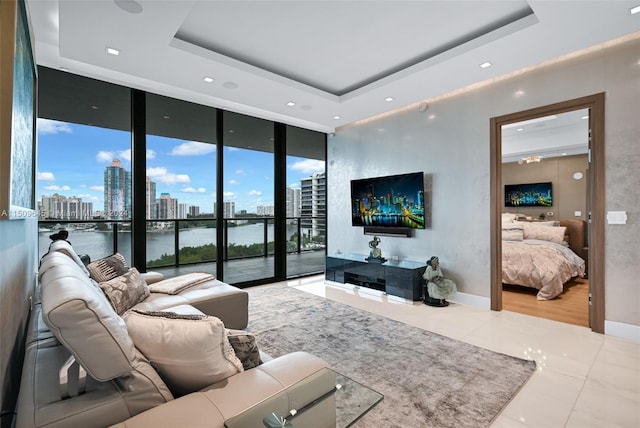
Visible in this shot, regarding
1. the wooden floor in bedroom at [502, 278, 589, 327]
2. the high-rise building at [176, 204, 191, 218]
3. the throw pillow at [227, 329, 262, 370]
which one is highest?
the high-rise building at [176, 204, 191, 218]

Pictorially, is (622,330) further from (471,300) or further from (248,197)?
(248,197)

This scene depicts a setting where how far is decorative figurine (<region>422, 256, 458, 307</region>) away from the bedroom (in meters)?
0.76

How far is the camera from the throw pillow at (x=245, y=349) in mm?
1380

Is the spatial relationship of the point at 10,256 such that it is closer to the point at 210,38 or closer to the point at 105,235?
the point at 210,38

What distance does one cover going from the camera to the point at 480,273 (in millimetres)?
3975

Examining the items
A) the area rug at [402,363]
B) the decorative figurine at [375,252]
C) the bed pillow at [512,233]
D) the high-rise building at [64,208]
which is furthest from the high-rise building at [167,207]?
the bed pillow at [512,233]

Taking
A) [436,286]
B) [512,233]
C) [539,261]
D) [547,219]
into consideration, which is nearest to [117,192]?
[436,286]

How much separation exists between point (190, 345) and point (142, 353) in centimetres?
19

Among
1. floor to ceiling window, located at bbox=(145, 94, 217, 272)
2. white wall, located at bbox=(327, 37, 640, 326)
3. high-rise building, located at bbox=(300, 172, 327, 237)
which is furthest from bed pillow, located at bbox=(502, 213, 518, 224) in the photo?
floor to ceiling window, located at bbox=(145, 94, 217, 272)

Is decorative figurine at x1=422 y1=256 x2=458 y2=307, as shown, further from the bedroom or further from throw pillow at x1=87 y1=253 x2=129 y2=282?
throw pillow at x1=87 y1=253 x2=129 y2=282

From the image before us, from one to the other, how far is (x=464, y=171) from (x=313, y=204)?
2994 millimetres

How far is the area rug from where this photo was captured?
193 cm

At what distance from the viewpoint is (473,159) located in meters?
4.03

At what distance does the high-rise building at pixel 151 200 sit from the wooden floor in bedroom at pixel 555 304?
15.7 ft
